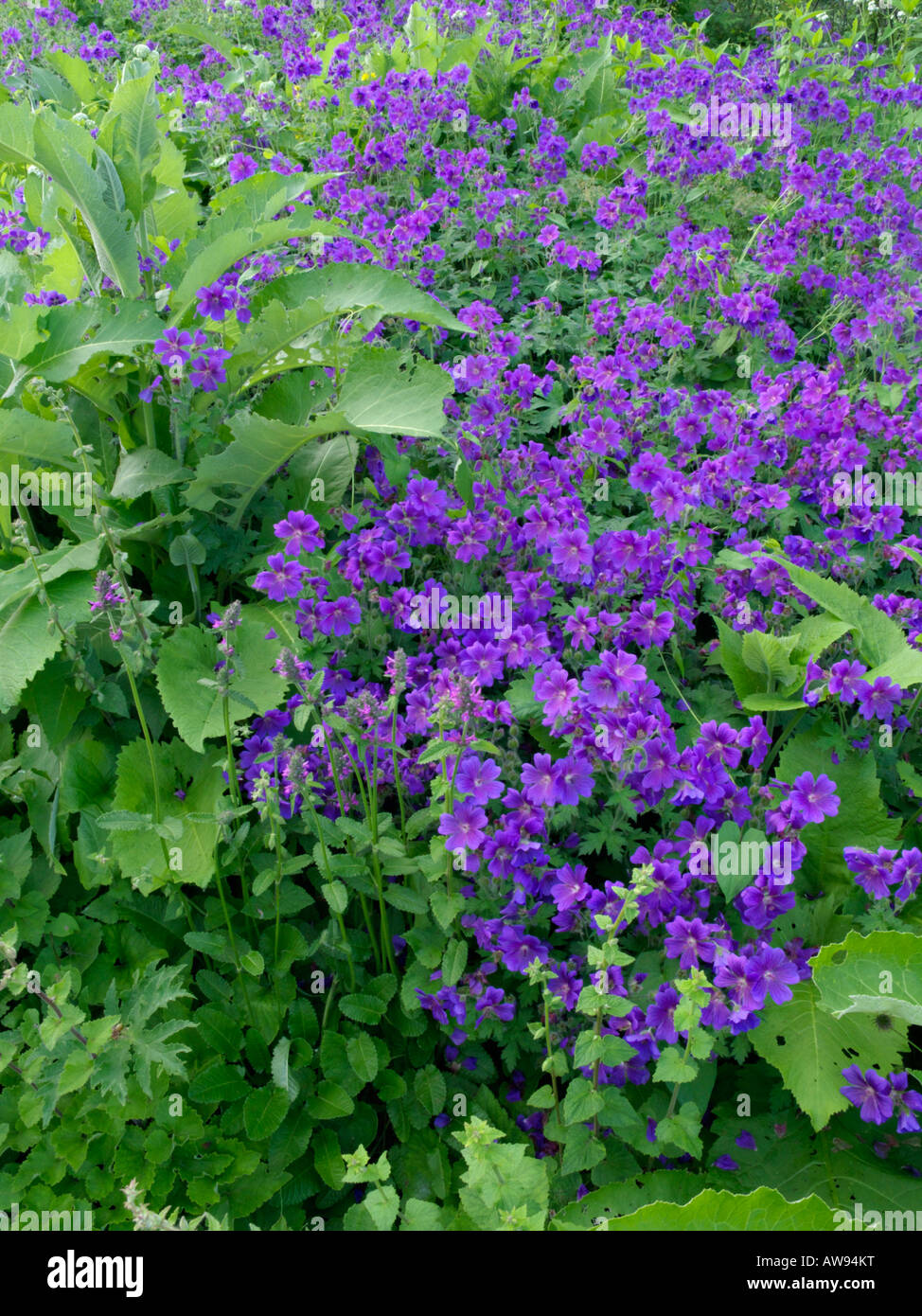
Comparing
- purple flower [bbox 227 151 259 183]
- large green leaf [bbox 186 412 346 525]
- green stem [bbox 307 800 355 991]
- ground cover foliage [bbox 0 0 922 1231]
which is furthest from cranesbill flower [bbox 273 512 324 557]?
purple flower [bbox 227 151 259 183]

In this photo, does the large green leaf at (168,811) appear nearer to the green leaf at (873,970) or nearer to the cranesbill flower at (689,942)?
the cranesbill flower at (689,942)

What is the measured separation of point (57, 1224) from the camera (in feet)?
6.64

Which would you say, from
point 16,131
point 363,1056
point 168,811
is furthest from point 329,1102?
point 16,131

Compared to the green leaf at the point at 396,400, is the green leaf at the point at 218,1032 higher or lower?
lower

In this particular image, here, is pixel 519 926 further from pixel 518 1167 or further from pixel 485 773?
pixel 518 1167

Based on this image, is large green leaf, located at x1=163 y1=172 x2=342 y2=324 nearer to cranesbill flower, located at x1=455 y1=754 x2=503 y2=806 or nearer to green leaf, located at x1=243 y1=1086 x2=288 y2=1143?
cranesbill flower, located at x1=455 y1=754 x2=503 y2=806

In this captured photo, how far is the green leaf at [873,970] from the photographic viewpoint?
1904 mm

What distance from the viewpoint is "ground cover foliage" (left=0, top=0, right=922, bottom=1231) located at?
2029 mm

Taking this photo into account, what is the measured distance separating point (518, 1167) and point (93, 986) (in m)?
1.18

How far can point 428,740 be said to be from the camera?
2502 mm

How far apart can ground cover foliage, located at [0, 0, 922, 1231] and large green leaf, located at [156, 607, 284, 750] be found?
1 centimetres

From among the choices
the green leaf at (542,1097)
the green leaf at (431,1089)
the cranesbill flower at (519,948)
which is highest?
the cranesbill flower at (519,948)

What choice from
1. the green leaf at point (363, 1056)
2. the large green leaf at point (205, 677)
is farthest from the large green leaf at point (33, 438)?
the green leaf at point (363, 1056)
